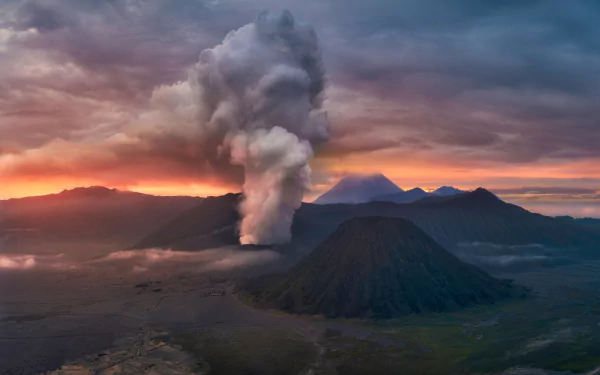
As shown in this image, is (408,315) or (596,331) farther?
(408,315)

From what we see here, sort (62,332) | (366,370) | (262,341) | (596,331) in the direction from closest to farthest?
(366,370) < (262,341) < (596,331) < (62,332)

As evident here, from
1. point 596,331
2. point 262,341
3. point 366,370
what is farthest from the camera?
point 596,331

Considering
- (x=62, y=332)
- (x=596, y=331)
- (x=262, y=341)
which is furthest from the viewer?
(x=62, y=332)

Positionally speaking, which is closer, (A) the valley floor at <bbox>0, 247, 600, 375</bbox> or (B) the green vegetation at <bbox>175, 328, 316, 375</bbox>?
(B) the green vegetation at <bbox>175, 328, 316, 375</bbox>

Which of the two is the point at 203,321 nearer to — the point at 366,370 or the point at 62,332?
the point at 62,332

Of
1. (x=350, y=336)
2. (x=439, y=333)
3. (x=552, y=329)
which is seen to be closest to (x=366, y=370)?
(x=350, y=336)

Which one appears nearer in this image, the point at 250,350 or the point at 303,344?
the point at 250,350

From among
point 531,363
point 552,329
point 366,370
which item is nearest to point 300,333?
point 366,370

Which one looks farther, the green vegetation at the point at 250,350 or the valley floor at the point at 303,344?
the valley floor at the point at 303,344

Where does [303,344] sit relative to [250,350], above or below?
above
